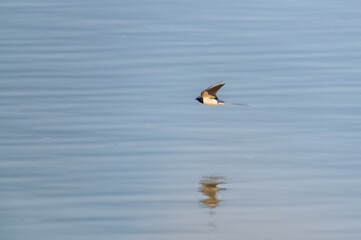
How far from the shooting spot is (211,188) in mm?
11961

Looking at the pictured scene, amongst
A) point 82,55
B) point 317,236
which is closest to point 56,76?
point 82,55

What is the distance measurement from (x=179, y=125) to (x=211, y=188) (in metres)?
2.51

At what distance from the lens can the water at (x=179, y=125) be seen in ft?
36.3

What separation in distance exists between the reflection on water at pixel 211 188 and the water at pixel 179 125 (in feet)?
0.10

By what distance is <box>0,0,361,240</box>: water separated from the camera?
11.1 m

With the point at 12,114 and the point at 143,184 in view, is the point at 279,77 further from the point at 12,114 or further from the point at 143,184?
the point at 143,184

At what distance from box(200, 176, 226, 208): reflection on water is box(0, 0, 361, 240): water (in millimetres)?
31

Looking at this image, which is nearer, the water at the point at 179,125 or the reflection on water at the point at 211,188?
the water at the point at 179,125

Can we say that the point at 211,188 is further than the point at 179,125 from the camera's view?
No

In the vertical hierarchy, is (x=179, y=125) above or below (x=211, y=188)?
above

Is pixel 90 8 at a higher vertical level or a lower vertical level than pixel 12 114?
higher

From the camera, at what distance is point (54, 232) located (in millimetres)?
10531

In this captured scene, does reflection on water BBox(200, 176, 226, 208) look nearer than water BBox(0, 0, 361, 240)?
No

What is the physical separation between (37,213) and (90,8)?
12.5m
